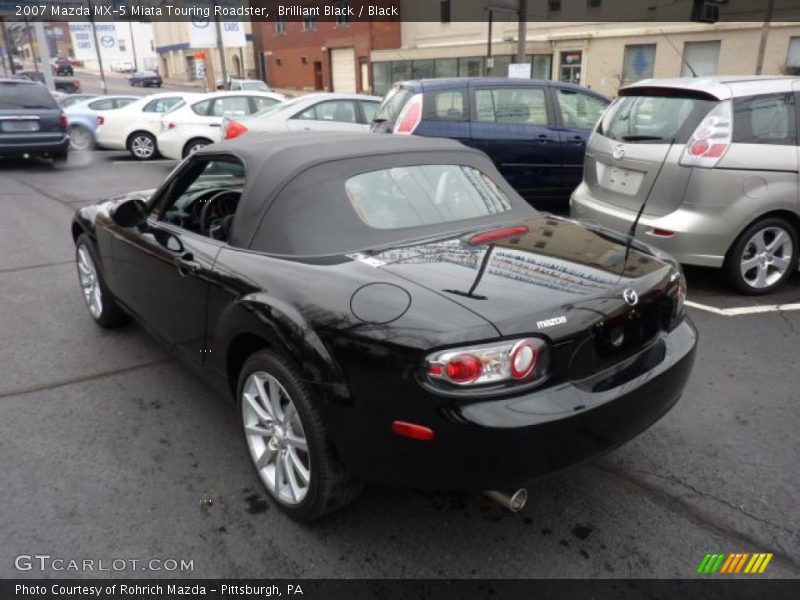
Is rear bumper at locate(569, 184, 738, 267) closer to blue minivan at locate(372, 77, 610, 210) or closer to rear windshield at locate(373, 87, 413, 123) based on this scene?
blue minivan at locate(372, 77, 610, 210)

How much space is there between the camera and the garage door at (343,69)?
42.5 metres

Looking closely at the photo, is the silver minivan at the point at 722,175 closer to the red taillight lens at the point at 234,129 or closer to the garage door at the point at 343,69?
the red taillight lens at the point at 234,129

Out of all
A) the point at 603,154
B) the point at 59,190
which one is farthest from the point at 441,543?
the point at 59,190

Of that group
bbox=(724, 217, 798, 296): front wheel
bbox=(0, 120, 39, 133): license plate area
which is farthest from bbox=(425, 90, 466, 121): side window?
A: bbox=(0, 120, 39, 133): license plate area

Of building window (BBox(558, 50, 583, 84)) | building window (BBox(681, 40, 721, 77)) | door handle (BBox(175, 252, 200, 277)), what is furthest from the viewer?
building window (BBox(558, 50, 583, 84))

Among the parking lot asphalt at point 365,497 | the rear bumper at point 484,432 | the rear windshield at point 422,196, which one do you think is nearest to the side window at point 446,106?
the rear windshield at point 422,196

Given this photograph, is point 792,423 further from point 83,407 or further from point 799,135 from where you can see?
point 83,407

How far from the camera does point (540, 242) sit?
110 inches

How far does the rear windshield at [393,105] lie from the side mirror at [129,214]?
436 cm

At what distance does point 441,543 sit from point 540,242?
4.38ft

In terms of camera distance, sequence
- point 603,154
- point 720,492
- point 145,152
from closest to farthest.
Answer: point 720,492
point 603,154
point 145,152

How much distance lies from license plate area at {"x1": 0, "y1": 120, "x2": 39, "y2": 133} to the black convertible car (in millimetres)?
10820

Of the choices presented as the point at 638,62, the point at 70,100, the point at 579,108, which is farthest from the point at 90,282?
the point at 638,62

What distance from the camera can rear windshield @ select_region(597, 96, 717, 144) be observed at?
16.0ft
